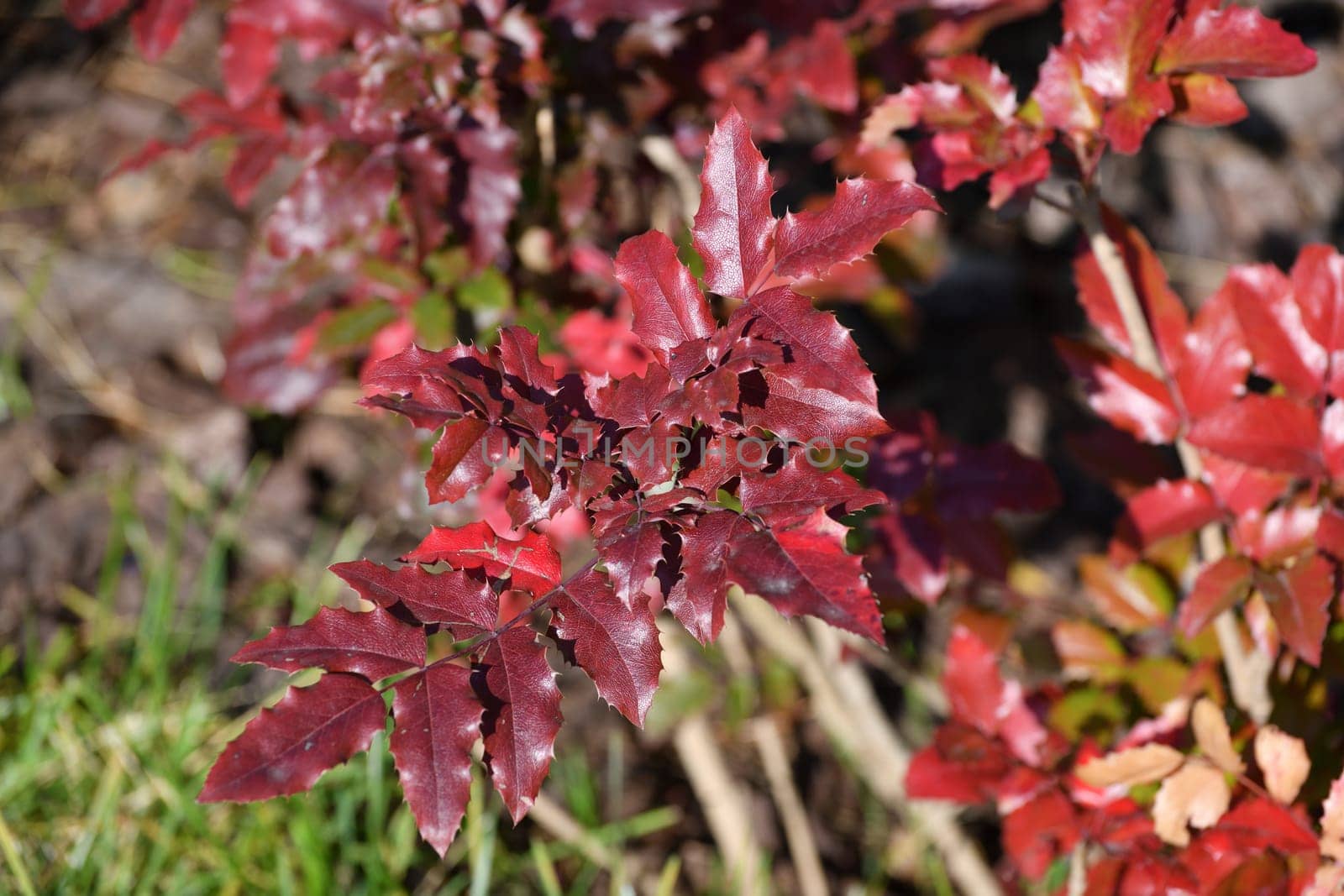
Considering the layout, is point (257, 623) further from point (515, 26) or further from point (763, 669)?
point (515, 26)

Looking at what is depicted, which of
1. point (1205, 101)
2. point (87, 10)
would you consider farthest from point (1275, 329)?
point (87, 10)

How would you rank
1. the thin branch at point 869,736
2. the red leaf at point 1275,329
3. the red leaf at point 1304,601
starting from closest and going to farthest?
the red leaf at point 1304,601 < the red leaf at point 1275,329 < the thin branch at point 869,736

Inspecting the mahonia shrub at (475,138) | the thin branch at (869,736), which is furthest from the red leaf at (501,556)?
the thin branch at (869,736)

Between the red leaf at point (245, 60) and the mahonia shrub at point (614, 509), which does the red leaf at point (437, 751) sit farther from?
the red leaf at point (245, 60)

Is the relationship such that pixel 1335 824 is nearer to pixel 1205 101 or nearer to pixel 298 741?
pixel 1205 101

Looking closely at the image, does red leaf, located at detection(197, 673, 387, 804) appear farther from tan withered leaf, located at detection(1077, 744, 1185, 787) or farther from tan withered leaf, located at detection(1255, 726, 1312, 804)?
tan withered leaf, located at detection(1255, 726, 1312, 804)
